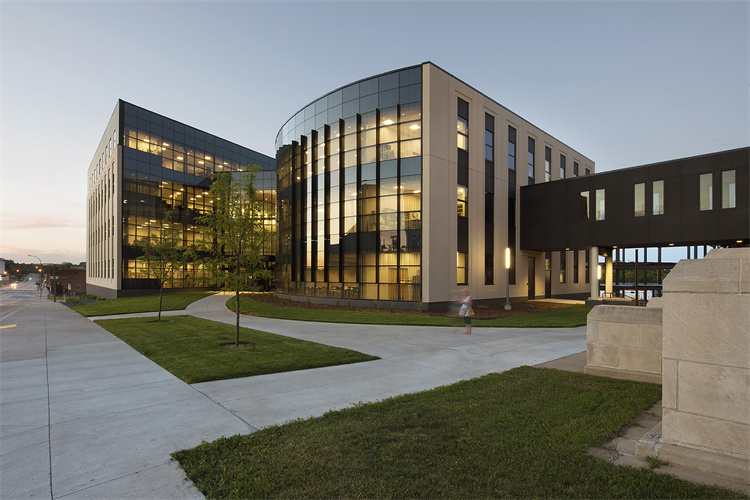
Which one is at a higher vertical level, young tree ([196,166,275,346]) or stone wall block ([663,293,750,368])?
young tree ([196,166,275,346])

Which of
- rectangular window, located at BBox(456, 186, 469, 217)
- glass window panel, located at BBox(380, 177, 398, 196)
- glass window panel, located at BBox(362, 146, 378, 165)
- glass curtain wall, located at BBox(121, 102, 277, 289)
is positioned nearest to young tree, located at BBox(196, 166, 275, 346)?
glass window panel, located at BBox(380, 177, 398, 196)

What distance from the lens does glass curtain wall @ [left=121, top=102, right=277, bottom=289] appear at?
4625 centimetres

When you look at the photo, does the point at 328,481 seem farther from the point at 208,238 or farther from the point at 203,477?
the point at 208,238

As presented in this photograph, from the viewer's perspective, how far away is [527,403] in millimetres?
6133

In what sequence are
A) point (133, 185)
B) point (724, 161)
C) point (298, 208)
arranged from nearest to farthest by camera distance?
point (724, 161) < point (298, 208) < point (133, 185)

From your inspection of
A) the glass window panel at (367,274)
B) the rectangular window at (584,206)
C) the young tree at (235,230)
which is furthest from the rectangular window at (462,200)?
the young tree at (235,230)

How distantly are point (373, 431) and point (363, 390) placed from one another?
2.14 m

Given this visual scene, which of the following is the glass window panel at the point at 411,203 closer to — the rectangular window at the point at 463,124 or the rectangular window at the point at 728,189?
the rectangular window at the point at 463,124

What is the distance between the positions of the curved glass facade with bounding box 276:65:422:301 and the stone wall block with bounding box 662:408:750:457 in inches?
790

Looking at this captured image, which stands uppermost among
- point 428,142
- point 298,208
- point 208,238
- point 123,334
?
point 428,142

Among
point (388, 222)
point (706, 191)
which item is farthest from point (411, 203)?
point (706, 191)

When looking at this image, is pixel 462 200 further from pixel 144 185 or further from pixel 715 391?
pixel 144 185

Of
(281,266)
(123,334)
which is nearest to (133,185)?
(281,266)

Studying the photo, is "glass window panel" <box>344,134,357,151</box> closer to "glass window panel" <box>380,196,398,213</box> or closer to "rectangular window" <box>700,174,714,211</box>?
"glass window panel" <box>380,196,398,213</box>
